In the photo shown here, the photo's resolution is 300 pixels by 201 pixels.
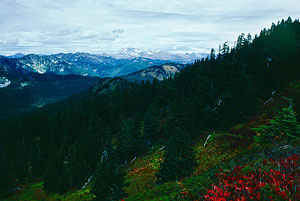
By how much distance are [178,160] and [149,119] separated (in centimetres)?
2611

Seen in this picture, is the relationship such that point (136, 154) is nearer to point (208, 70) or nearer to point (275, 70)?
point (208, 70)

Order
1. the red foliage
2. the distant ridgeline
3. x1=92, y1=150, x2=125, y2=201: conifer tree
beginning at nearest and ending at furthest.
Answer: the red foliage, x1=92, y1=150, x2=125, y2=201: conifer tree, the distant ridgeline

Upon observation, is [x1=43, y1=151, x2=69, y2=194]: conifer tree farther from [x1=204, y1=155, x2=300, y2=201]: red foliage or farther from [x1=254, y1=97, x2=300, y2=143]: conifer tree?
[x1=204, y1=155, x2=300, y2=201]: red foliage

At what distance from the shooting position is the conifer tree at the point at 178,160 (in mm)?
21375

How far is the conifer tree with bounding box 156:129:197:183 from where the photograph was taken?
21.4 metres

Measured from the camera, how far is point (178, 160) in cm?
2198

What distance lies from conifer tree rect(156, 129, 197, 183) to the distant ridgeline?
235 cm

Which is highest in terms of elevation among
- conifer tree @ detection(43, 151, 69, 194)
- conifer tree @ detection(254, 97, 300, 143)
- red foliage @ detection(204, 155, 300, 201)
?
red foliage @ detection(204, 155, 300, 201)

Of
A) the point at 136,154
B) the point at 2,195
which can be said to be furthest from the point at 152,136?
the point at 2,195

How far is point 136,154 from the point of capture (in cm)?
4612

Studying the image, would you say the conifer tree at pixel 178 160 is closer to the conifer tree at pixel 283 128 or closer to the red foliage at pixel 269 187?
the conifer tree at pixel 283 128

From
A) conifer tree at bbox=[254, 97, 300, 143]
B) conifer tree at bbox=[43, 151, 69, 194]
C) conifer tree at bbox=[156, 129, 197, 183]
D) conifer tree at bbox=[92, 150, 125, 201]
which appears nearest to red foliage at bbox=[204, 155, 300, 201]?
conifer tree at bbox=[254, 97, 300, 143]

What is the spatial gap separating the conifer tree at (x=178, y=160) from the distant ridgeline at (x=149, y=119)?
235cm

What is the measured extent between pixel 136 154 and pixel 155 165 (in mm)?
12445
